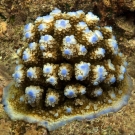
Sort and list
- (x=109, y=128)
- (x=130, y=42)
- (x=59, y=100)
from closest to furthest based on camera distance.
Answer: (x=109, y=128) → (x=59, y=100) → (x=130, y=42)

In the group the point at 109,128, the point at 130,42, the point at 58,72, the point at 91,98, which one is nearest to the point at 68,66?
the point at 58,72

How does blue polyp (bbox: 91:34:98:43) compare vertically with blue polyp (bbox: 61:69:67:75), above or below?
above

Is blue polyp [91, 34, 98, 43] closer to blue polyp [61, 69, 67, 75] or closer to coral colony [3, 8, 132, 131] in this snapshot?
coral colony [3, 8, 132, 131]

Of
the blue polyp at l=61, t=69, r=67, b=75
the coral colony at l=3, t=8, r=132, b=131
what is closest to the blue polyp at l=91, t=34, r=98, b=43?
the coral colony at l=3, t=8, r=132, b=131

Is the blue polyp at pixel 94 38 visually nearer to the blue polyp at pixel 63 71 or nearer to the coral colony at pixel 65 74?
the coral colony at pixel 65 74

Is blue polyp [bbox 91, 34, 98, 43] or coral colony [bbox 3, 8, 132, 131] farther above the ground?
blue polyp [bbox 91, 34, 98, 43]

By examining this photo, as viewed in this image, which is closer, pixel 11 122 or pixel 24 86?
pixel 11 122

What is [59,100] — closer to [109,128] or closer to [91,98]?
[91,98]

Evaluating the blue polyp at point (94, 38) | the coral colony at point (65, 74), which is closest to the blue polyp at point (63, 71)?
the coral colony at point (65, 74)
